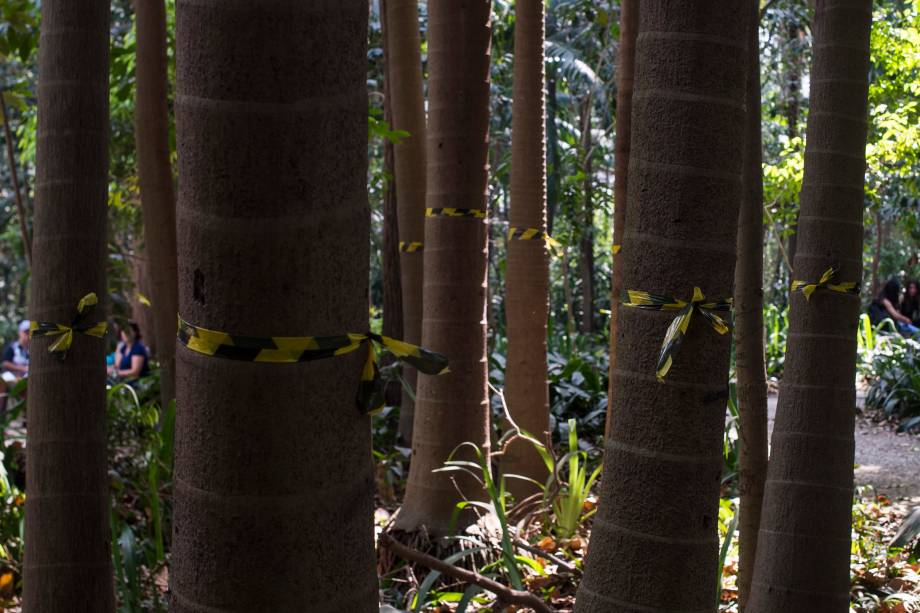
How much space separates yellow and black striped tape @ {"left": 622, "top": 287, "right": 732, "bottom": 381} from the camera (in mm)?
1927

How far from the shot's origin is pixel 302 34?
4.56 ft

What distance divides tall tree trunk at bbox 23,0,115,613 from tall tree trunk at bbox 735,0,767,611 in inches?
80.6

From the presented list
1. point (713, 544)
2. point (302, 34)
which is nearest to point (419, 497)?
point (713, 544)

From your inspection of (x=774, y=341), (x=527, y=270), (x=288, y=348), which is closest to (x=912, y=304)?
(x=774, y=341)

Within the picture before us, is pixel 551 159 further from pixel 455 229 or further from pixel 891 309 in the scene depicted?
pixel 455 229

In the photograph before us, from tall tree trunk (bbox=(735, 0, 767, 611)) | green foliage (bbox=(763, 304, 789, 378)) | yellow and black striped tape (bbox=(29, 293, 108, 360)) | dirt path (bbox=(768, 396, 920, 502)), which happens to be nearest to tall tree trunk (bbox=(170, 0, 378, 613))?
yellow and black striped tape (bbox=(29, 293, 108, 360))

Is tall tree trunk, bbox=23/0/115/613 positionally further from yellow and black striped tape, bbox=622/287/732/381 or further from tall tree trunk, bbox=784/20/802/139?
tall tree trunk, bbox=784/20/802/139

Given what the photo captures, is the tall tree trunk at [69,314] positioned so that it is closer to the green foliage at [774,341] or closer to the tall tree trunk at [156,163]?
the tall tree trunk at [156,163]

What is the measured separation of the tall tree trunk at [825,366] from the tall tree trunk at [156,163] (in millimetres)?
3392

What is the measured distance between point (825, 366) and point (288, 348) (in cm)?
212

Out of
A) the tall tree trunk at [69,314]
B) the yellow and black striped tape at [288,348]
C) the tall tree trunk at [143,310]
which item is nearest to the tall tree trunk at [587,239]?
the tall tree trunk at [143,310]

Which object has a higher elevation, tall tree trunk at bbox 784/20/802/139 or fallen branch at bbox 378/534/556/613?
tall tree trunk at bbox 784/20/802/139

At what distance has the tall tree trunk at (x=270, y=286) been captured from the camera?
4.56ft

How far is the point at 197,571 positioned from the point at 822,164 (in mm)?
2346
